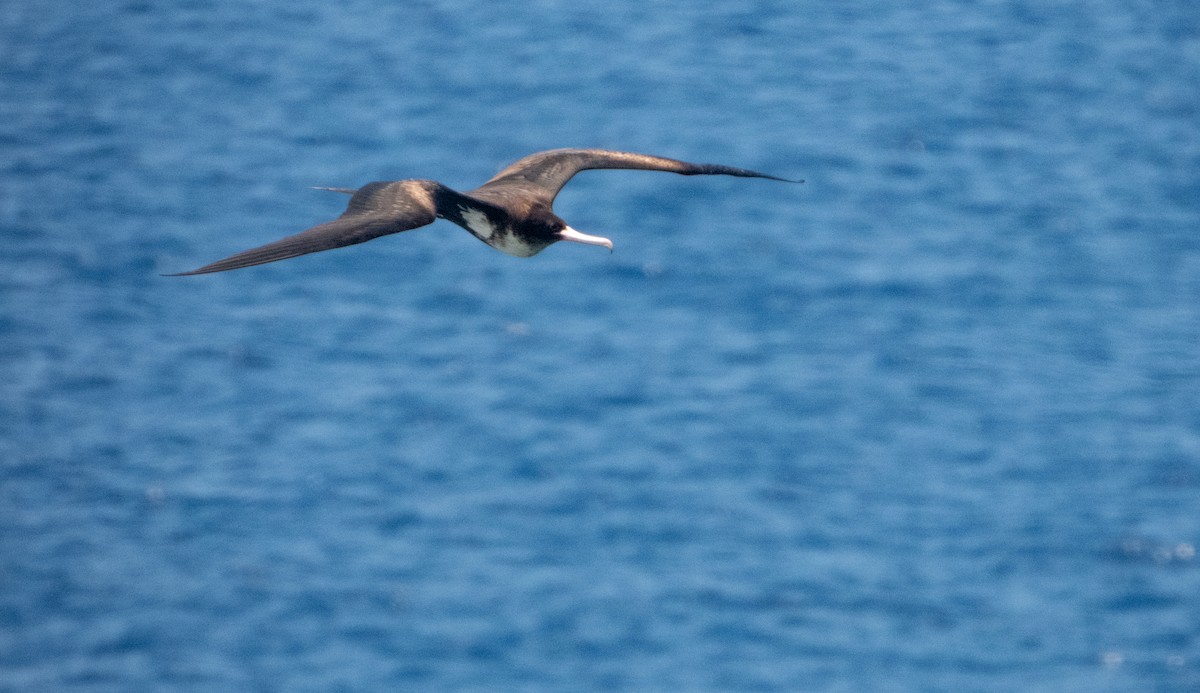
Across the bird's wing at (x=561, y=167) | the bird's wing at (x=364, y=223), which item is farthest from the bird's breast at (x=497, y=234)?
the bird's wing at (x=364, y=223)

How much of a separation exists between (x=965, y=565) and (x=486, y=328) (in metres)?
12.2

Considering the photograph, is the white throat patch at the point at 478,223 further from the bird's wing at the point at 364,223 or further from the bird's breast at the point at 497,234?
the bird's wing at the point at 364,223

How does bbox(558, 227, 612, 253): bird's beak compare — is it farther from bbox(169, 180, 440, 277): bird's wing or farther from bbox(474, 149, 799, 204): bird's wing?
bbox(169, 180, 440, 277): bird's wing

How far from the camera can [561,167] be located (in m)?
12.3

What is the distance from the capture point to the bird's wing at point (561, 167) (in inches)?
459

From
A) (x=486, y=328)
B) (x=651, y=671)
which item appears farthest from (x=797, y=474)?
(x=486, y=328)

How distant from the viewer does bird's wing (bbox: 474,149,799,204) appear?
1165cm

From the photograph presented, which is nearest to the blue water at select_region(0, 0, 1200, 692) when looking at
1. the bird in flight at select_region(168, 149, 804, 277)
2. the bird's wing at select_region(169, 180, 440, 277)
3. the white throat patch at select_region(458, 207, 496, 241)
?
the bird in flight at select_region(168, 149, 804, 277)

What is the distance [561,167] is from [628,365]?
25838 mm

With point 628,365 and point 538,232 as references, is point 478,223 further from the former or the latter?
point 628,365

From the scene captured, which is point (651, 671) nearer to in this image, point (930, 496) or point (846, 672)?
point (846, 672)

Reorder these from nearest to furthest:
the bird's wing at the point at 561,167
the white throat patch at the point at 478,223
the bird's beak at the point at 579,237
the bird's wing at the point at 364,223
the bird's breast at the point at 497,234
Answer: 1. the bird's wing at the point at 364,223
2. the bird's beak at the point at 579,237
3. the white throat patch at the point at 478,223
4. the bird's breast at the point at 497,234
5. the bird's wing at the point at 561,167

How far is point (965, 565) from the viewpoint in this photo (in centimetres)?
3422

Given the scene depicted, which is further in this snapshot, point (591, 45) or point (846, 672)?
point (591, 45)
